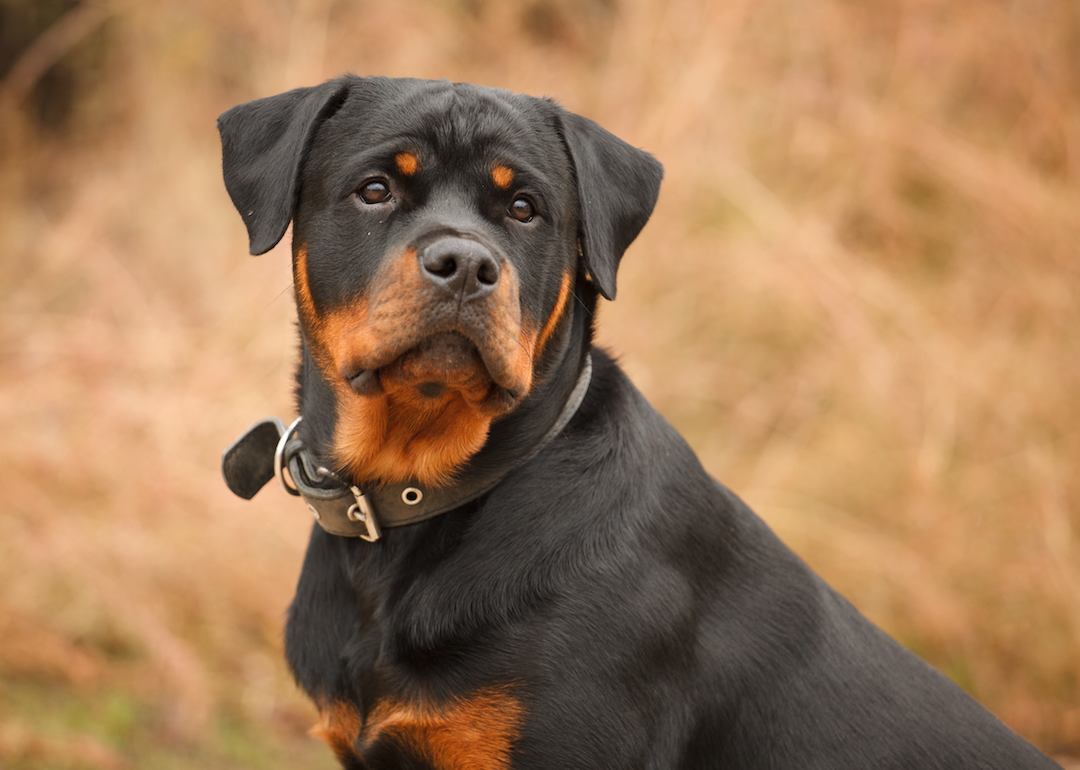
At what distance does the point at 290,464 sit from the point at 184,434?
228cm

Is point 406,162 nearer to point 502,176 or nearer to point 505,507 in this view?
point 502,176

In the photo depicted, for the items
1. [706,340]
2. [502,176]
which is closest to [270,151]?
[502,176]

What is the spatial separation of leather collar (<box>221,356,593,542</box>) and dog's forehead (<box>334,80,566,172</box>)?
55cm

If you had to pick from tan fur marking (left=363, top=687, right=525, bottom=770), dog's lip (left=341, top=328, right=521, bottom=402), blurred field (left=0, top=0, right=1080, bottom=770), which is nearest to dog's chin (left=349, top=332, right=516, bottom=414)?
dog's lip (left=341, top=328, right=521, bottom=402)

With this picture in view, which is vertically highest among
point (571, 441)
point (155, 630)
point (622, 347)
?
point (571, 441)

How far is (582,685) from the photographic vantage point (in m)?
1.99

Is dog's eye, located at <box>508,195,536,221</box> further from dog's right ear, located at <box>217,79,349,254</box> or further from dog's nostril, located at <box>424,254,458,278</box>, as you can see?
dog's right ear, located at <box>217,79,349,254</box>

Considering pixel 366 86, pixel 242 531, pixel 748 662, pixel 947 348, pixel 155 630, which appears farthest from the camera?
pixel 947 348

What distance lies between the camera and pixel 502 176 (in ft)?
7.58

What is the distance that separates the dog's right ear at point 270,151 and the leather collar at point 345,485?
1.64 feet

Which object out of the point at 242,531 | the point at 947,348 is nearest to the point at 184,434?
the point at 242,531

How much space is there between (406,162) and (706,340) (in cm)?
367

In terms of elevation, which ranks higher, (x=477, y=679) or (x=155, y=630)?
(x=477, y=679)

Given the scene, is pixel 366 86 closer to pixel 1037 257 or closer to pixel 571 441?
pixel 571 441
